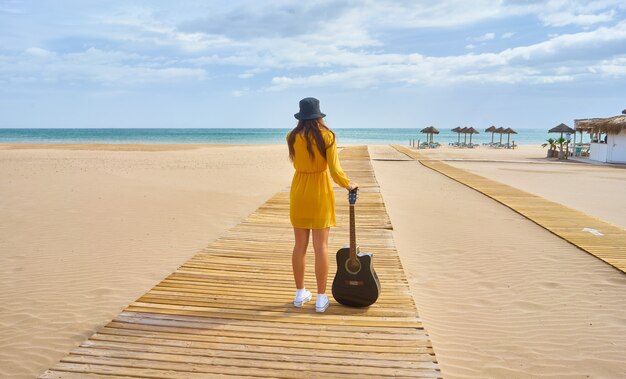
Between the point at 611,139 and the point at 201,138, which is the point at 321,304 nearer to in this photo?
the point at 611,139

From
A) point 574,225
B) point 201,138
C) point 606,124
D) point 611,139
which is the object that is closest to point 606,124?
point 606,124

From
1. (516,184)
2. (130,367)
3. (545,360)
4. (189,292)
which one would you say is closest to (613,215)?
(516,184)

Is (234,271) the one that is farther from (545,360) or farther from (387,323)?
(545,360)

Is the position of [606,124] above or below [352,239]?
above

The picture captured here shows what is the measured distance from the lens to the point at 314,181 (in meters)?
3.45

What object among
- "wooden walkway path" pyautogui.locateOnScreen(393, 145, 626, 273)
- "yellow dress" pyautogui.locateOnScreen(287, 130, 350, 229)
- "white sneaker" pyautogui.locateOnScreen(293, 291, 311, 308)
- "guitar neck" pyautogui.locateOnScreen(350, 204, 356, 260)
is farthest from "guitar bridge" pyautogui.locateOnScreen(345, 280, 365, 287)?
"wooden walkway path" pyautogui.locateOnScreen(393, 145, 626, 273)

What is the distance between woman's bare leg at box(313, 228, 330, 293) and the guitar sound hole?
230mm

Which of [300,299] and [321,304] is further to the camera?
[300,299]

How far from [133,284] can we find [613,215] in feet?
31.4

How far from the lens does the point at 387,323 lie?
11.0ft

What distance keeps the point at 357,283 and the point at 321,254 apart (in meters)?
0.39

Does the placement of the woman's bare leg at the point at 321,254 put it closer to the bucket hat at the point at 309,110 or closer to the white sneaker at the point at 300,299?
the white sneaker at the point at 300,299

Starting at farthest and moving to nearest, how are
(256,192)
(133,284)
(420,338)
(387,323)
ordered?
(256,192) → (133,284) → (387,323) → (420,338)

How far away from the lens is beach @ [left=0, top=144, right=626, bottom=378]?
12.3 feet
